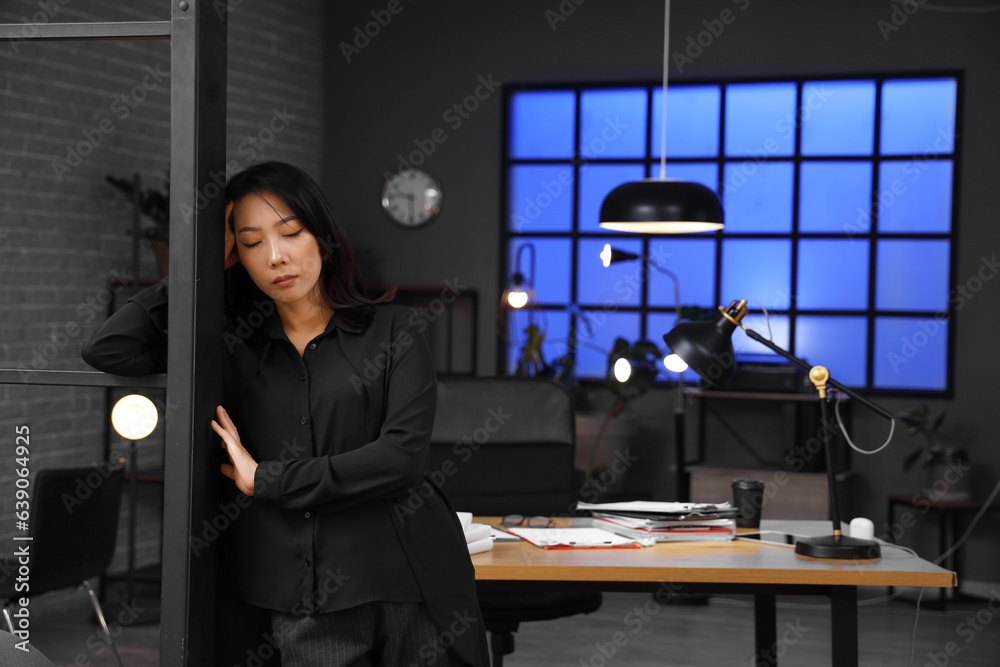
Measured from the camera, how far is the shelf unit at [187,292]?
3.43ft

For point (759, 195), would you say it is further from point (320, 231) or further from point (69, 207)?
point (320, 231)

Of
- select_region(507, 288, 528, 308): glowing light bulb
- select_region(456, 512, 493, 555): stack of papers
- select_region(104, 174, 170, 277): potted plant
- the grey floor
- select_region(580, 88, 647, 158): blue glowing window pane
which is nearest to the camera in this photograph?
select_region(456, 512, 493, 555): stack of papers

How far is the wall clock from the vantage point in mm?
5875

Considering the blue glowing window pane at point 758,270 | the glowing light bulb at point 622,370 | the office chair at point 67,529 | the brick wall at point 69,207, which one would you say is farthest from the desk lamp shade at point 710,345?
the blue glowing window pane at point 758,270

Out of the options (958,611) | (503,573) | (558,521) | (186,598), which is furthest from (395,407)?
(958,611)

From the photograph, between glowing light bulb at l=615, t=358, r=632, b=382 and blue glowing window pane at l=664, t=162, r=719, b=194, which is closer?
glowing light bulb at l=615, t=358, r=632, b=382

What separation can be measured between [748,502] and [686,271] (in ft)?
10.1

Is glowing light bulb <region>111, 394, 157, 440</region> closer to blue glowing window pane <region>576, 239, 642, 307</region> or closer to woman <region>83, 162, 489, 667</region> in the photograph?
woman <region>83, 162, 489, 667</region>

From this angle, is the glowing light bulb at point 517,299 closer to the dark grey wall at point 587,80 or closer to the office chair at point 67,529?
the dark grey wall at point 587,80

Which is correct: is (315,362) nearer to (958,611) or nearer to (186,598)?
(186,598)

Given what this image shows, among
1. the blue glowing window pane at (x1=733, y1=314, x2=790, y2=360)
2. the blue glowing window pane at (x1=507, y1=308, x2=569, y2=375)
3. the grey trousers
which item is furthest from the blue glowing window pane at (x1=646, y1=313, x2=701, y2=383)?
the grey trousers

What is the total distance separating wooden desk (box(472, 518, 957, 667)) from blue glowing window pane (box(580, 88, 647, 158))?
3.70 metres

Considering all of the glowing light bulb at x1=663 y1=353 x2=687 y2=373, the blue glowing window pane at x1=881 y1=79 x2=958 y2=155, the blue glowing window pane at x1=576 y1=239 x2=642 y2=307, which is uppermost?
the blue glowing window pane at x1=881 y1=79 x2=958 y2=155

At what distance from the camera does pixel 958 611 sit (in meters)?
4.68
